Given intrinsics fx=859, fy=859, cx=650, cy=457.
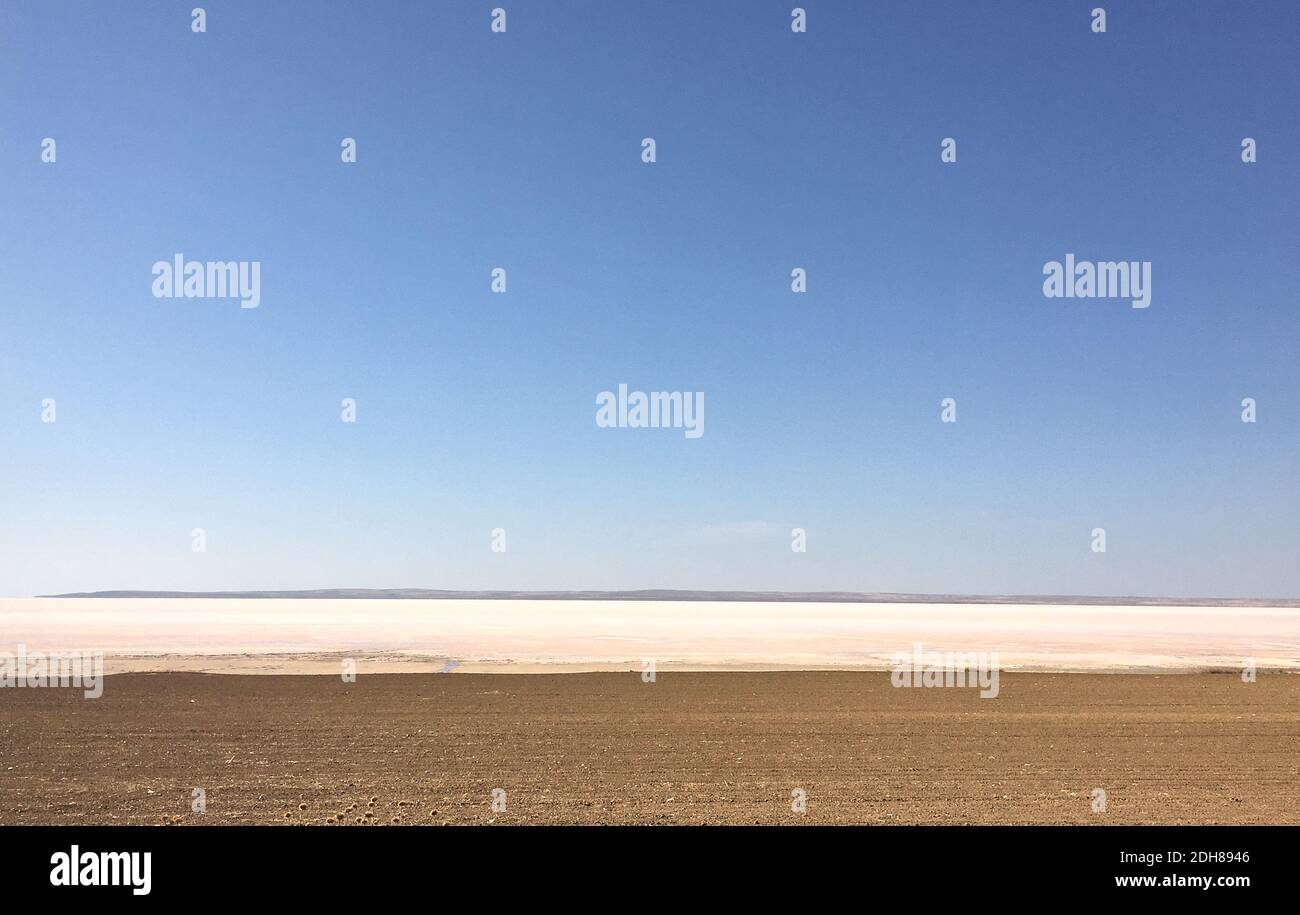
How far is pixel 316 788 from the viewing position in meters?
10.5

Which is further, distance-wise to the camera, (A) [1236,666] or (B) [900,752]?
(A) [1236,666]

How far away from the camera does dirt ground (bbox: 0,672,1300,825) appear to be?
31.8 ft

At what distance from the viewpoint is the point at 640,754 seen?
12805mm

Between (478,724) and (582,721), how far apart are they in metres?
1.87

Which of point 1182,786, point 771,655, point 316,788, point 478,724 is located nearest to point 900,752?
point 1182,786

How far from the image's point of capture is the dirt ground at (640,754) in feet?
31.8

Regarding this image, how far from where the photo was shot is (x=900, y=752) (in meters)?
13.0
